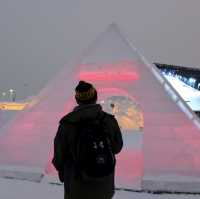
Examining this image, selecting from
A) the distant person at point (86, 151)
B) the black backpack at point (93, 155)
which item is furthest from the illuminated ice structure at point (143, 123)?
the black backpack at point (93, 155)

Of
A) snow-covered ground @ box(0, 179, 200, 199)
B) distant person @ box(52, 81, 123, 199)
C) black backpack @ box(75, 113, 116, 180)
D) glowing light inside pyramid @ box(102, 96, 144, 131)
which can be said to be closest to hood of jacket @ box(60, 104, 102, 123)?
distant person @ box(52, 81, 123, 199)

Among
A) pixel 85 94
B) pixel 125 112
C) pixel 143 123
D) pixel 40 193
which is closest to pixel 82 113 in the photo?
pixel 85 94

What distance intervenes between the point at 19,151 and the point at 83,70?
A: 2.23 metres

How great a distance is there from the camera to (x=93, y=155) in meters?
3.60

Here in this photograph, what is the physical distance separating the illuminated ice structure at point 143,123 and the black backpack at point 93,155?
4.44 metres

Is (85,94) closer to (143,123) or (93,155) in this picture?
(93,155)

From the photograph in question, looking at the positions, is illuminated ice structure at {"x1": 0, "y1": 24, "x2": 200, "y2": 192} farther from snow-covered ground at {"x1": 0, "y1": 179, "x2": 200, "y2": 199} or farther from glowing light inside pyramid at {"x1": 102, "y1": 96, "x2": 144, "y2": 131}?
glowing light inside pyramid at {"x1": 102, "y1": 96, "x2": 144, "y2": 131}

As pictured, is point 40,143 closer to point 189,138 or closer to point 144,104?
point 144,104

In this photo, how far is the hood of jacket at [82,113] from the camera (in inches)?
148

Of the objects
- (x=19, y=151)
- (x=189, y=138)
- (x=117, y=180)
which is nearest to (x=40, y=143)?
(x=19, y=151)

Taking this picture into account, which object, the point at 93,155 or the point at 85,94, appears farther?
the point at 85,94

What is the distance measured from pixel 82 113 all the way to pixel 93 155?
15.8 inches

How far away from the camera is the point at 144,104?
900 centimetres

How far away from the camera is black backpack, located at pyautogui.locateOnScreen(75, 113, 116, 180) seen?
361cm
